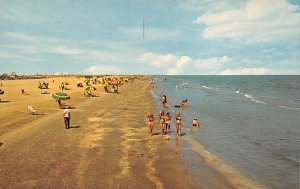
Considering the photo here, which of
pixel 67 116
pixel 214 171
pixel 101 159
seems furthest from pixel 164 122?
pixel 214 171

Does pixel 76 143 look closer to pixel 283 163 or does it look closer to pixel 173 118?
pixel 283 163

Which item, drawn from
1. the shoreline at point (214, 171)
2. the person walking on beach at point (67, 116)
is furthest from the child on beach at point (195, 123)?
the person walking on beach at point (67, 116)

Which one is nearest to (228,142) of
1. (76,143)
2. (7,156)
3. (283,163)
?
(283,163)

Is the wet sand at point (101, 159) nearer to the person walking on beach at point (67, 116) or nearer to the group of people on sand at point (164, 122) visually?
the person walking on beach at point (67, 116)

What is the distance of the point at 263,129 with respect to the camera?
3006 cm

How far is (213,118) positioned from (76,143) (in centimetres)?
1957

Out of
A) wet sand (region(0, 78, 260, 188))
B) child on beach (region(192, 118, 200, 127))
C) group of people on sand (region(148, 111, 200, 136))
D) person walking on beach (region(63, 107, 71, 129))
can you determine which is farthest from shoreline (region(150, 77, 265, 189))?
person walking on beach (region(63, 107, 71, 129))

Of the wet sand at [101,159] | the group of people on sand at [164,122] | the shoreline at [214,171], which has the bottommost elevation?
the shoreline at [214,171]

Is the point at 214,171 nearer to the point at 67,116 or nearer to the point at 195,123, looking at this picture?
the point at 195,123

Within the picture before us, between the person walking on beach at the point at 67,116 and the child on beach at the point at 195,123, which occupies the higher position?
the person walking on beach at the point at 67,116

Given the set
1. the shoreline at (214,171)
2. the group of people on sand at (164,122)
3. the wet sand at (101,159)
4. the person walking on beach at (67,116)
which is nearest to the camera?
the wet sand at (101,159)

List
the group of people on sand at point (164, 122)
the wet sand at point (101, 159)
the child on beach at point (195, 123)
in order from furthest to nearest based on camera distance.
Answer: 1. the child on beach at point (195, 123)
2. the group of people on sand at point (164, 122)
3. the wet sand at point (101, 159)

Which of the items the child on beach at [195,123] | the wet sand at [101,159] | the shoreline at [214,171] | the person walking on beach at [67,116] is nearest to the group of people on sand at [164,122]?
the wet sand at [101,159]

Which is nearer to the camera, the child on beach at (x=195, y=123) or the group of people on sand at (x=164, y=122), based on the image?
the group of people on sand at (x=164, y=122)
